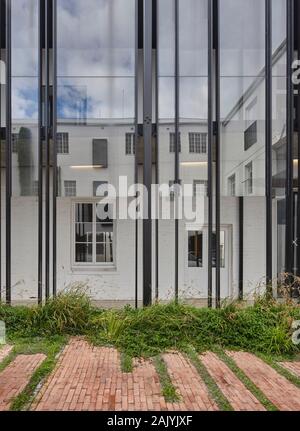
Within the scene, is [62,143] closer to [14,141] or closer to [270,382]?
[14,141]

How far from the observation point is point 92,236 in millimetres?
8742

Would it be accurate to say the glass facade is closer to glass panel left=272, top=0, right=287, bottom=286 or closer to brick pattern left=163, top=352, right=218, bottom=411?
glass panel left=272, top=0, right=287, bottom=286

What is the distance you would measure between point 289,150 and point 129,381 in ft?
16.7

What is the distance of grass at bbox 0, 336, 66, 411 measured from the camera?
3395 mm

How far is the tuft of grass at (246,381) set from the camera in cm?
337

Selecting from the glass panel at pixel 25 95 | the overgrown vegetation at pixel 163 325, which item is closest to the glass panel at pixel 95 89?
the glass panel at pixel 25 95

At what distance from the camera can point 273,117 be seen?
21.7 feet

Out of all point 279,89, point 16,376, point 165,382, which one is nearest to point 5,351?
point 16,376

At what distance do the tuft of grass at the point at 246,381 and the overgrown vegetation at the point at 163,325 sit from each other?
304 mm

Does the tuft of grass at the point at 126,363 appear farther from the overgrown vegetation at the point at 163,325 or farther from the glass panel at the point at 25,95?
the glass panel at the point at 25,95

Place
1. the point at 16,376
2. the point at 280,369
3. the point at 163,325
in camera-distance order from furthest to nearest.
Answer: the point at 163,325
the point at 280,369
the point at 16,376

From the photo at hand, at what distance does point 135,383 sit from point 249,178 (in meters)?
4.43

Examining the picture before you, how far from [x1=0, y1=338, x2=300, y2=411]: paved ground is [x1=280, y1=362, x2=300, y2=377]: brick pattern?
0.03 feet

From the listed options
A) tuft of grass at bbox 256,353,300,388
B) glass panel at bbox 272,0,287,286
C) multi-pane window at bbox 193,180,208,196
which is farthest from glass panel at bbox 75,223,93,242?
tuft of grass at bbox 256,353,300,388
